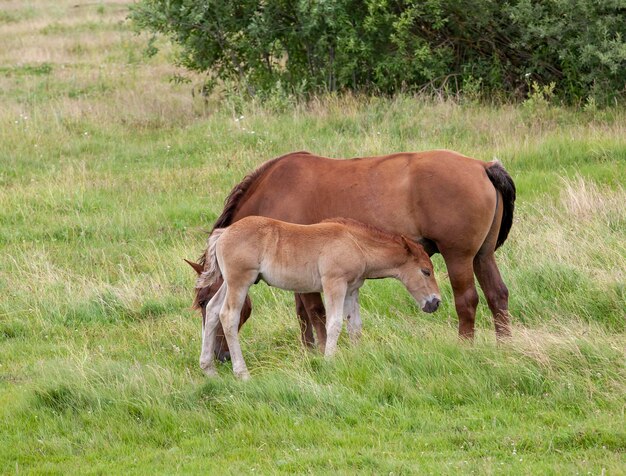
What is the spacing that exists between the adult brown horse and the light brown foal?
333 millimetres

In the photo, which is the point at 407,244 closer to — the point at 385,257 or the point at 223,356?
the point at 385,257

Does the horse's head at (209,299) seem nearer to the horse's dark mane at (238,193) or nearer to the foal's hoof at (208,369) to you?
the foal's hoof at (208,369)

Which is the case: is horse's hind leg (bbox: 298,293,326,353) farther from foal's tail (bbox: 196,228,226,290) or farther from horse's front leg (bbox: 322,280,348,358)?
foal's tail (bbox: 196,228,226,290)

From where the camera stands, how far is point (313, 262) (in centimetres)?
719

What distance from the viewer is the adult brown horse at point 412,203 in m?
7.48

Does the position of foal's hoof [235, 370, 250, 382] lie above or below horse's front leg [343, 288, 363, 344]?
below

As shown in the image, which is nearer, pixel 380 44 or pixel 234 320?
pixel 234 320

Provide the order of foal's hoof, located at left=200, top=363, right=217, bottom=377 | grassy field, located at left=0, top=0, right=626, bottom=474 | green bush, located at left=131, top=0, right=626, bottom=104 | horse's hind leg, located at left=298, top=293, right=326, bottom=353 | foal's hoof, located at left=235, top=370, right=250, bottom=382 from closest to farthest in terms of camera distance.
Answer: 1. grassy field, located at left=0, top=0, right=626, bottom=474
2. foal's hoof, located at left=235, top=370, right=250, bottom=382
3. foal's hoof, located at left=200, top=363, right=217, bottom=377
4. horse's hind leg, located at left=298, top=293, right=326, bottom=353
5. green bush, located at left=131, top=0, right=626, bottom=104

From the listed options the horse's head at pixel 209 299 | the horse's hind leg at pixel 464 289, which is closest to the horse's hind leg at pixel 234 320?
the horse's head at pixel 209 299

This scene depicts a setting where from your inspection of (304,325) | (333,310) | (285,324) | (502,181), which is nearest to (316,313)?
(304,325)

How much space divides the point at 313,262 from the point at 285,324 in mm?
1396

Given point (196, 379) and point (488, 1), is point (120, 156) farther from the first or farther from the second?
point (196, 379)

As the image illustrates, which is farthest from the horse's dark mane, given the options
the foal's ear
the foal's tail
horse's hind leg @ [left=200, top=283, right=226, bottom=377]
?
the foal's ear

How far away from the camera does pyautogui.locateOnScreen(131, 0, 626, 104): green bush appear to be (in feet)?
55.2
